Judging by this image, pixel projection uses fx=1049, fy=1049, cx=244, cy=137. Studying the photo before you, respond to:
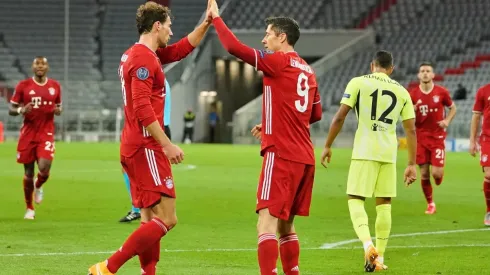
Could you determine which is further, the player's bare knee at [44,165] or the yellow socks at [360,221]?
the player's bare knee at [44,165]

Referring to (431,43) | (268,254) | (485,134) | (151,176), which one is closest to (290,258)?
(268,254)

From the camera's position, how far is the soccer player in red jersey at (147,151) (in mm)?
7852

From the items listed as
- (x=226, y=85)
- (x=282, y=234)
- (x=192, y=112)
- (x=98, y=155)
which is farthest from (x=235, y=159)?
(x=282, y=234)

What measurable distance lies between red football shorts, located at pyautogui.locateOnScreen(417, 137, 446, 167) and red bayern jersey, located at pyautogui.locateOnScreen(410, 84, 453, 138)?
107 mm

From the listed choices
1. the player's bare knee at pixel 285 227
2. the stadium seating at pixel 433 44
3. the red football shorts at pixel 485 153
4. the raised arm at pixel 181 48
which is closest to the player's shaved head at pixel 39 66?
the red football shorts at pixel 485 153

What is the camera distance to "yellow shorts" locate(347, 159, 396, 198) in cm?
1014

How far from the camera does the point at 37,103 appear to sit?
14828 millimetres

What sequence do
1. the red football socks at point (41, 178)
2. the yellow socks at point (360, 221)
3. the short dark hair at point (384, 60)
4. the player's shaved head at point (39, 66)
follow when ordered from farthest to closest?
the red football socks at point (41, 178), the player's shaved head at point (39, 66), the short dark hair at point (384, 60), the yellow socks at point (360, 221)

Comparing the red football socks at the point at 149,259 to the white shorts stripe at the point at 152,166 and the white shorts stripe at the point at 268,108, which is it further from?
the white shorts stripe at the point at 268,108

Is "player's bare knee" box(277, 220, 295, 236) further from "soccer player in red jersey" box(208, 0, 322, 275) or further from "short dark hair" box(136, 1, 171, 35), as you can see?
"short dark hair" box(136, 1, 171, 35)

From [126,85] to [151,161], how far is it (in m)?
0.61

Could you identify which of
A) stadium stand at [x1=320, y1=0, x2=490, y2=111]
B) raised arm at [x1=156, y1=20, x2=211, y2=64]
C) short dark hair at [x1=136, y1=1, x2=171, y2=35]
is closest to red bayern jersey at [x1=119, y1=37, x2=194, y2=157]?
short dark hair at [x1=136, y1=1, x2=171, y2=35]

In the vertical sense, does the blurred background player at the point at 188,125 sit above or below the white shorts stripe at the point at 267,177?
below

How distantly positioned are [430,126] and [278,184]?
8557 millimetres
